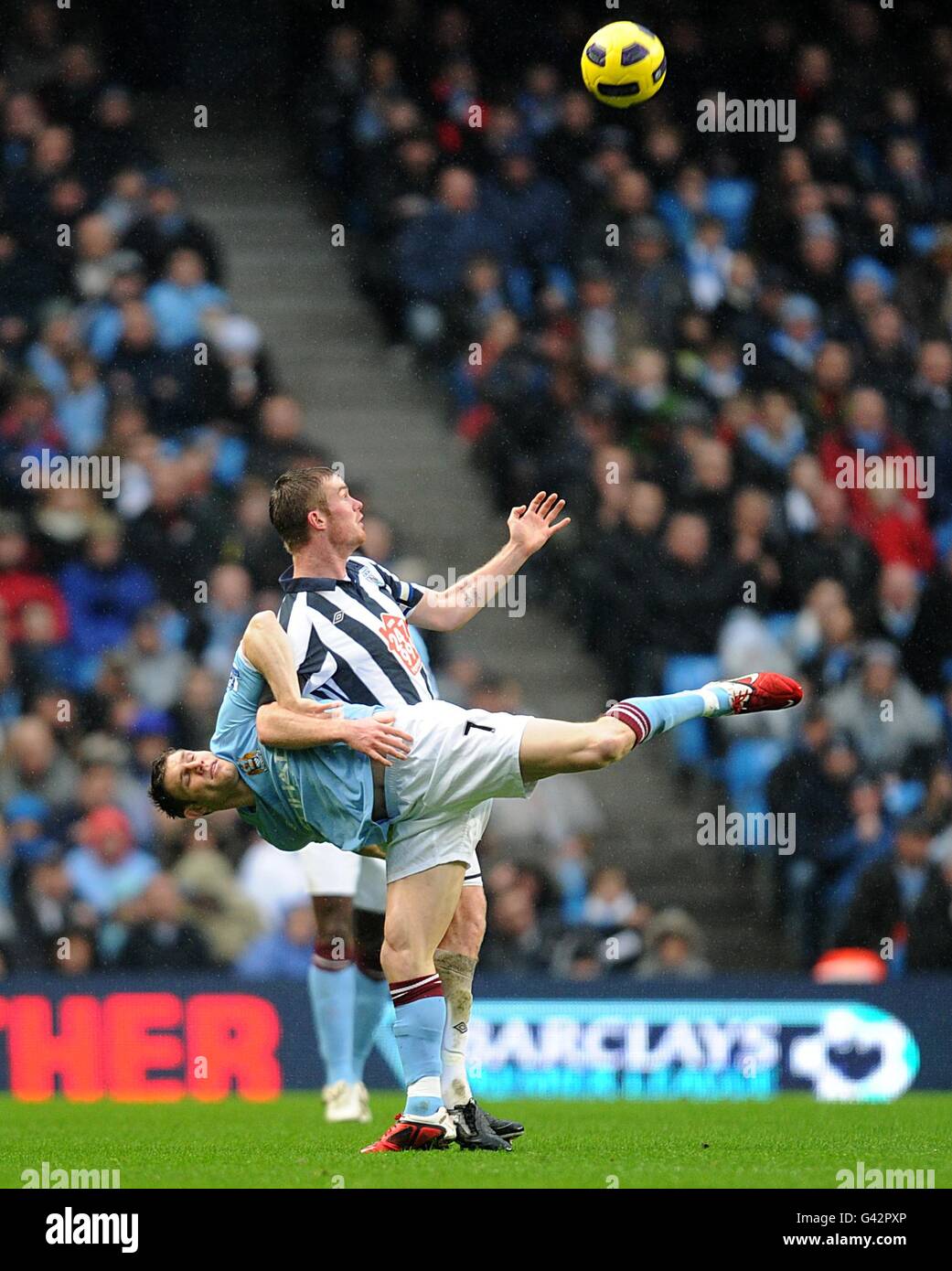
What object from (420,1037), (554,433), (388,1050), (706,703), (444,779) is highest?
(554,433)

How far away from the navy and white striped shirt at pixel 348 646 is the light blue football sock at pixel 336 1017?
7.50ft

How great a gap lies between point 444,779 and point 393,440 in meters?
7.98

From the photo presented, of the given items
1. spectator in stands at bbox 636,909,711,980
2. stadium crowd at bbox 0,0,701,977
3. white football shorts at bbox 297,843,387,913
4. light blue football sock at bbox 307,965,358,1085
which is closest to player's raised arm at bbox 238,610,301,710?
white football shorts at bbox 297,843,387,913

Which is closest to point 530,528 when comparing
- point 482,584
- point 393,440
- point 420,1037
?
point 482,584

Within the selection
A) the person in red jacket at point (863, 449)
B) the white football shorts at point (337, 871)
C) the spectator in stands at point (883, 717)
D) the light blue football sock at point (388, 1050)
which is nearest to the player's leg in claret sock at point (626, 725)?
the white football shorts at point (337, 871)

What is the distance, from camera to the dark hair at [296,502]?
7.04m

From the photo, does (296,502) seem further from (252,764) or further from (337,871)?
(337,871)

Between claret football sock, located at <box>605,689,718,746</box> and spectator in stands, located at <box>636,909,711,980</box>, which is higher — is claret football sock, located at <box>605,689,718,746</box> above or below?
above

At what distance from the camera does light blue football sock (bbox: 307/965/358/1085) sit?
8.88 m

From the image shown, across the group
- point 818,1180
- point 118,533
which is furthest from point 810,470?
point 818,1180

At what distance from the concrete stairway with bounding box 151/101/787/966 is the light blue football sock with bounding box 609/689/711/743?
5.48 m

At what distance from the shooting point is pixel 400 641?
704 cm

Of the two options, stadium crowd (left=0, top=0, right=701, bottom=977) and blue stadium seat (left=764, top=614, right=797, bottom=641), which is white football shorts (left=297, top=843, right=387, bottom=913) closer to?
stadium crowd (left=0, top=0, right=701, bottom=977)

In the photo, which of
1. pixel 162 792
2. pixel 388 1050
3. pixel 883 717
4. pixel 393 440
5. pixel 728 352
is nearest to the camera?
pixel 162 792
